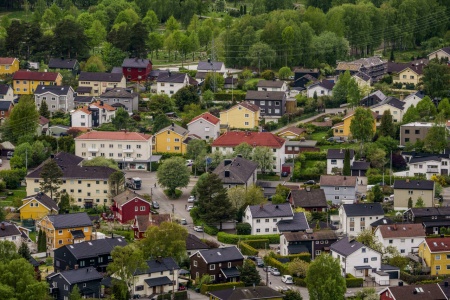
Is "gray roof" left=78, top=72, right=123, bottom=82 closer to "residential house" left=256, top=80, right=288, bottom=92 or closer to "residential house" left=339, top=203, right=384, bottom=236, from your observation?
"residential house" left=256, top=80, right=288, bottom=92

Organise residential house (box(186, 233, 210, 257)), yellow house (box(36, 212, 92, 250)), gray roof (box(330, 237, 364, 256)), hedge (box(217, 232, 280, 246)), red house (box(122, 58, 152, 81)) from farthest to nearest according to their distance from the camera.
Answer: red house (box(122, 58, 152, 81)), hedge (box(217, 232, 280, 246)), yellow house (box(36, 212, 92, 250)), residential house (box(186, 233, 210, 257)), gray roof (box(330, 237, 364, 256))

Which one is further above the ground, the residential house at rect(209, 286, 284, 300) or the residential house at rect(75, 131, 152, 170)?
the residential house at rect(75, 131, 152, 170)

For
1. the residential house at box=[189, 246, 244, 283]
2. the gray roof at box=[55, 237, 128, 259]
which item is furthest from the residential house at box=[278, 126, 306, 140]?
the gray roof at box=[55, 237, 128, 259]

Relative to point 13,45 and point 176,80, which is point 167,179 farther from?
point 13,45

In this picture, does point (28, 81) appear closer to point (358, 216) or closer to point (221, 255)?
point (358, 216)

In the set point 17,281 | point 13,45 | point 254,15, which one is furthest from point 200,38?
point 17,281

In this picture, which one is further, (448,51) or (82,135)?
(448,51)
